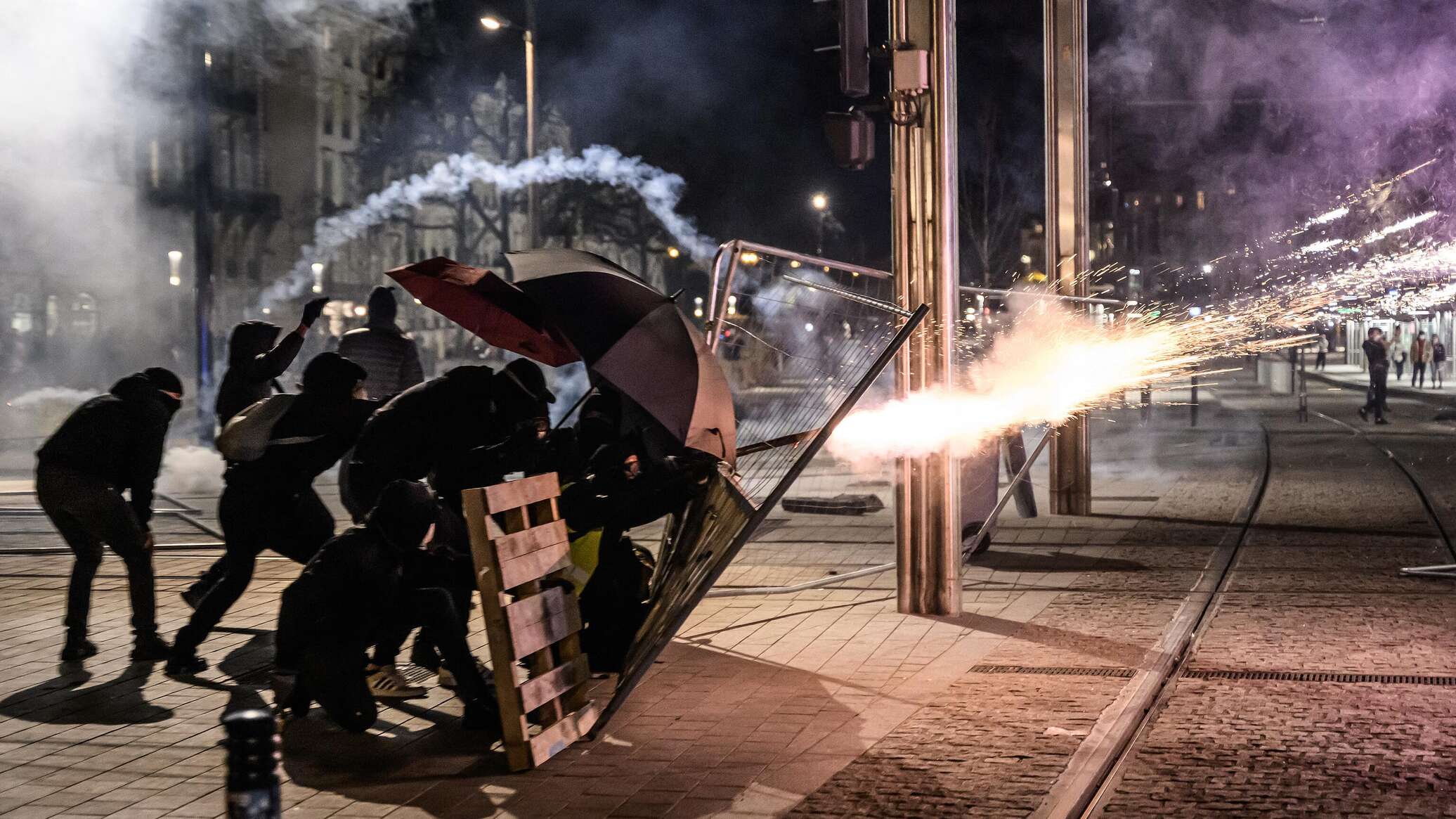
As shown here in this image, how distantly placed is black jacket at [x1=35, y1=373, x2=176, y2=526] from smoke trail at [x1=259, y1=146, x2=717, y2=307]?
38.6 ft

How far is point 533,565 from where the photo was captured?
19.3 ft

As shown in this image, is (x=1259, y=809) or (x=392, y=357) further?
(x=392, y=357)

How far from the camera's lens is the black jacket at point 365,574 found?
→ 609 centimetres

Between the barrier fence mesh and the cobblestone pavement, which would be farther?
the barrier fence mesh

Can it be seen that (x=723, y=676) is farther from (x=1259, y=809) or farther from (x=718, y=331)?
(x=1259, y=809)

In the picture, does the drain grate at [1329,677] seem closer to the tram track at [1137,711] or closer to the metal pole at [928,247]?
the tram track at [1137,711]

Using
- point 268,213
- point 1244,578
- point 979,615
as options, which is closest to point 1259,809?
point 979,615

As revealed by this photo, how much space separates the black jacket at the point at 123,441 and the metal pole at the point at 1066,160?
863 cm

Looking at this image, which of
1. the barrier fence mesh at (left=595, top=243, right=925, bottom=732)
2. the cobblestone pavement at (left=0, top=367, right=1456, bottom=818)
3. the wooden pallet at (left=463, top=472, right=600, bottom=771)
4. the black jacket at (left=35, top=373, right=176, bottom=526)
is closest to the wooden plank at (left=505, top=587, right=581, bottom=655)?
the wooden pallet at (left=463, top=472, right=600, bottom=771)

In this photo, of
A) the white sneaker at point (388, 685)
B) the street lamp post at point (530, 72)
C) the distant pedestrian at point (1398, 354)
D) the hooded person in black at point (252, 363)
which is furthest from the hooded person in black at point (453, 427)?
the distant pedestrian at point (1398, 354)

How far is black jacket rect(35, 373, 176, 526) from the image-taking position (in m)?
7.33

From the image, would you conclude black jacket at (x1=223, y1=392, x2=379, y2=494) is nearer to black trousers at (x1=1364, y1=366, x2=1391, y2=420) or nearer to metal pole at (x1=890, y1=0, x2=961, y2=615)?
metal pole at (x1=890, y1=0, x2=961, y2=615)

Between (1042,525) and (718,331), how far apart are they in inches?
231

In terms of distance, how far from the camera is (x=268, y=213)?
47.8m
